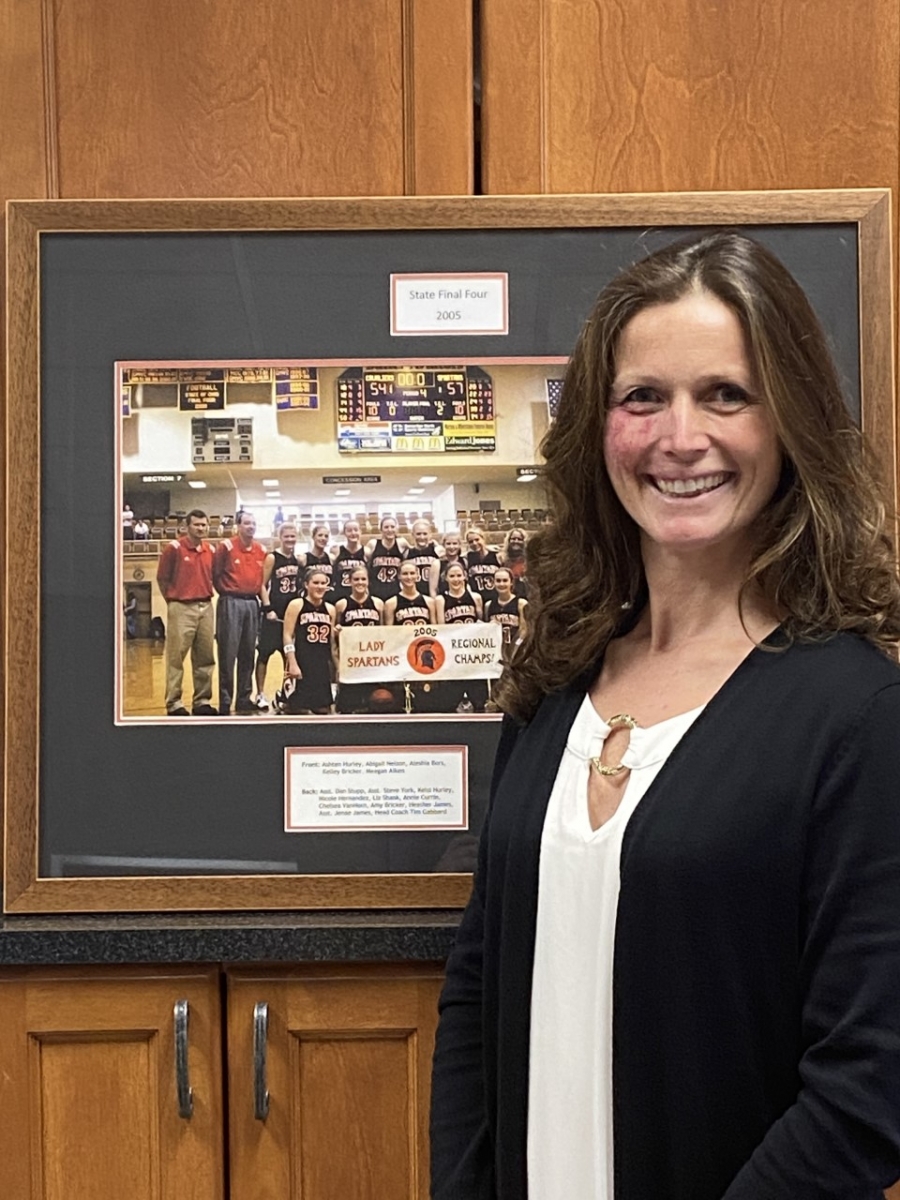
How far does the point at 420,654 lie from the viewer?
1252 millimetres

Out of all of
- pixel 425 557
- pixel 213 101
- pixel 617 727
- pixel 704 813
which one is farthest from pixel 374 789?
pixel 213 101

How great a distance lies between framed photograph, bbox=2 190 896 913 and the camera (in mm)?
1240

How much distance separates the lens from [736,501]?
883 millimetres

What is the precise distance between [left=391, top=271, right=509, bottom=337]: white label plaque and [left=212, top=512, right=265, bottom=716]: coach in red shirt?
27cm

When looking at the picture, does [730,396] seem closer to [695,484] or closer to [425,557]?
[695,484]

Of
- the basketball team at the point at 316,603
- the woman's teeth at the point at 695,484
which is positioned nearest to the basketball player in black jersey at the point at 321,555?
the basketball team at the point at 316,603

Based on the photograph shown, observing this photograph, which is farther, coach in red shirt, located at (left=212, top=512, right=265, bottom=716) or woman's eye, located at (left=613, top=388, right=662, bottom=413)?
coach in red shirt, located at (left=212, top=512, right=265, bottom=716)

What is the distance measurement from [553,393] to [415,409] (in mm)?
146

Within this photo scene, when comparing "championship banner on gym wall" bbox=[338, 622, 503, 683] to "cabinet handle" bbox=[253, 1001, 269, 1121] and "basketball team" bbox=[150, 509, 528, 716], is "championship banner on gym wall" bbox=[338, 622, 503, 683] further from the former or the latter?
"cabinet handle" bbox=[253, 1001, 269, 1121]

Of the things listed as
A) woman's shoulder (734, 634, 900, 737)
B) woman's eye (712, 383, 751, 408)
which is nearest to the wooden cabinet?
woman's shoulder (734, 634, 900, 737)

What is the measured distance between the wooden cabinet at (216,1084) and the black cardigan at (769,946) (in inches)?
16.4

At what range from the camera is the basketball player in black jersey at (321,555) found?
4.12ft

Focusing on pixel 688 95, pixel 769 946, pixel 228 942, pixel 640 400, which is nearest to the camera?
pixel 769 946

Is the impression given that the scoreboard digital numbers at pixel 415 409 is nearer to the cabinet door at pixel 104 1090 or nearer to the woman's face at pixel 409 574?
the woman's face at pixel 409 574
